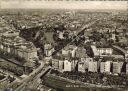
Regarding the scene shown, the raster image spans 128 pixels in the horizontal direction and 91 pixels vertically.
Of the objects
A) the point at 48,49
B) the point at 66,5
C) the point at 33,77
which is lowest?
the point at 33,77

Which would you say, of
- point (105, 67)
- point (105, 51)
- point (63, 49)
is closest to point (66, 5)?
point (63, 49)

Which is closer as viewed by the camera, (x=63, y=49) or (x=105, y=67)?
(x=105, y=67)

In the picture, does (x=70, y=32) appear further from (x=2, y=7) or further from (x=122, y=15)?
(x=2, y=7)

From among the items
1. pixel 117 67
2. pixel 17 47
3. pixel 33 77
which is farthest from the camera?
pixel 17 47

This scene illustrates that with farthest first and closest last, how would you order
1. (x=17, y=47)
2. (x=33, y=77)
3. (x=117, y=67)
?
(x=17, y=47), (x=33, y=77), (x=117, y=67)

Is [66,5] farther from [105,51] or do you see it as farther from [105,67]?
[105,67]

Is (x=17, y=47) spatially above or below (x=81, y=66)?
above

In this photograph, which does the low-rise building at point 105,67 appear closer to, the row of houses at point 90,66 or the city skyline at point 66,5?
the row of houses at point 90,66

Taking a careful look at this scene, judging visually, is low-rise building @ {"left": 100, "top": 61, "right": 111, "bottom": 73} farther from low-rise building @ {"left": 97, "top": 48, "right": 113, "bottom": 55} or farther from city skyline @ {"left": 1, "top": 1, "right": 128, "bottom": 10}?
city skyline @ {"left": 1, "top": 1, "right": 128, "bottom": 10}

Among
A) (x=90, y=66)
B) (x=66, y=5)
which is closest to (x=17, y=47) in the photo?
(x=66, y=5)

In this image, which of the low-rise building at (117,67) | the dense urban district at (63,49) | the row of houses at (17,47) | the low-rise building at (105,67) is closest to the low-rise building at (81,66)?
the dense urban district at (63,49)
